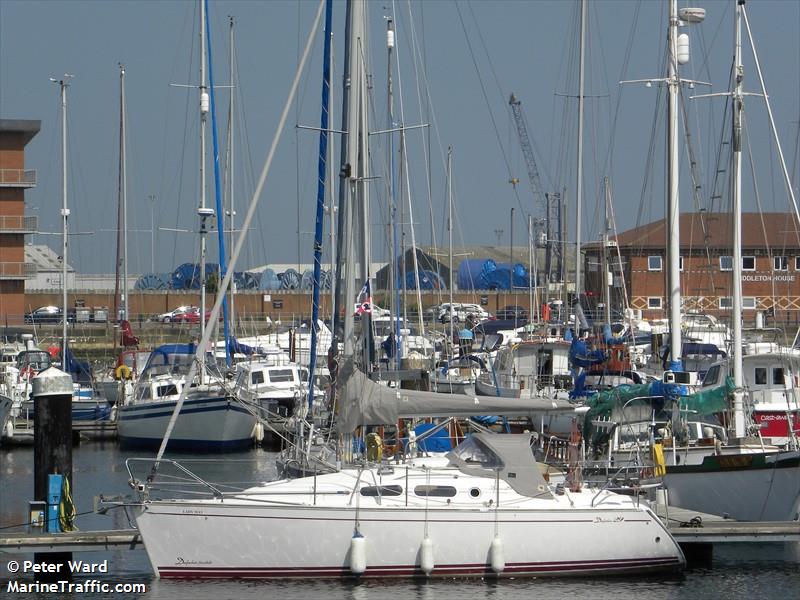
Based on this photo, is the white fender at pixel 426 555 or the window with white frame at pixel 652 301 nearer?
the white fender at pixel 426 555

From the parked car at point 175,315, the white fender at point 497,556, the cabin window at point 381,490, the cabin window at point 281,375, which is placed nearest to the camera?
the white fender at point 497,556

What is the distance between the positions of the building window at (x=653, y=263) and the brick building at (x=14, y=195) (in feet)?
111

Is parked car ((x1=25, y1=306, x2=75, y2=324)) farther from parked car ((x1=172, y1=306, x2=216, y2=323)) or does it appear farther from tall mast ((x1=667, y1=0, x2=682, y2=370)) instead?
tall mast ((x1=667, y1=0, x2=682, y2=370))

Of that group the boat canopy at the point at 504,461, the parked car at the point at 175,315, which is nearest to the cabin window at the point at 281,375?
the boat canopy at the point at 504,461

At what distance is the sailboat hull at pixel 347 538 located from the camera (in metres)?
20.6

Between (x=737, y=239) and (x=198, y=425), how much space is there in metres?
19.2

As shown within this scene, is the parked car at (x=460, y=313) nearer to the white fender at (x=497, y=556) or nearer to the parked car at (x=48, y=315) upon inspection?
the parked car at (x=48, y=315)

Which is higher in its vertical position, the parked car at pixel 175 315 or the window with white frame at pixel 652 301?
the window with white frame at pixel 652 301

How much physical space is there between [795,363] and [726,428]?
3.57m

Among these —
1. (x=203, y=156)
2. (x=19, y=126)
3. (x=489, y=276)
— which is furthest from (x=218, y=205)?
(x=489, y=276)

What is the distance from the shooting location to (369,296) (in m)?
25.0

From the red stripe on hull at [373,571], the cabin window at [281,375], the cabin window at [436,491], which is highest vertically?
the cabin window at [281,375]

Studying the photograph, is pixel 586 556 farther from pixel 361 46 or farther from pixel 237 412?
pixel 237 412

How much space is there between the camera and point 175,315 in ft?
267
